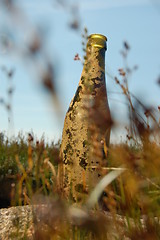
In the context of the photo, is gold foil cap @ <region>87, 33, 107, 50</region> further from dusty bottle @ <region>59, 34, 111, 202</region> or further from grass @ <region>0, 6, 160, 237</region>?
grass @ <region>0, 6, 160, 237</region>

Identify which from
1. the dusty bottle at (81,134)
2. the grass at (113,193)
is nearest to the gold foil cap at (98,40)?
the dusty bottle at (81,134)

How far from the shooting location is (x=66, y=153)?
368cm

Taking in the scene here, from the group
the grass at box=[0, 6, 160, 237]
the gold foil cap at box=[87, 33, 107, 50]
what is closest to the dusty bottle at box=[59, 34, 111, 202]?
the gold foil cap at box=[87, 33, 107, 50]

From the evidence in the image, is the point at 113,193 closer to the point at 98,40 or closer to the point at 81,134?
the point at 81,134

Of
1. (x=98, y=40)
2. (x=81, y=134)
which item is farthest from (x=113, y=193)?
(x=98, y=40)

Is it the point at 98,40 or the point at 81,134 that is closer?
the point at 81,134

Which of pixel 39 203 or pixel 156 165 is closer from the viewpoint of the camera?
pixel 156 165

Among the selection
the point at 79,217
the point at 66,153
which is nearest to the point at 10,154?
the point at 66,153

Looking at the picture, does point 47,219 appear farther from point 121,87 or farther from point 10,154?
point 10,154

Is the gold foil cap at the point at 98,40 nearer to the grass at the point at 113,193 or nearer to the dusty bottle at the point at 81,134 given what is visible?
the dusty bottle at the point at 81,134

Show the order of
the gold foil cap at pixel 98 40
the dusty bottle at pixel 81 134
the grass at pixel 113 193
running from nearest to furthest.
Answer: the grass at pixel 113 193 → the dusty bottle at pixel 81 134 → the gold foil cap at pixel 98 40

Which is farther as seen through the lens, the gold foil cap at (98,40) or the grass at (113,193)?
the gold foil cap at (98,40)

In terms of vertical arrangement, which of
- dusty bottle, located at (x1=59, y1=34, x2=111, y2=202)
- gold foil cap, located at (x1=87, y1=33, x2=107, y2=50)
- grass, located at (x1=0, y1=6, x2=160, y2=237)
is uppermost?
gold foil cap, located at (x1=87, y1=33, x2=107, y2=50)

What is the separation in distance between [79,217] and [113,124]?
35 cm
